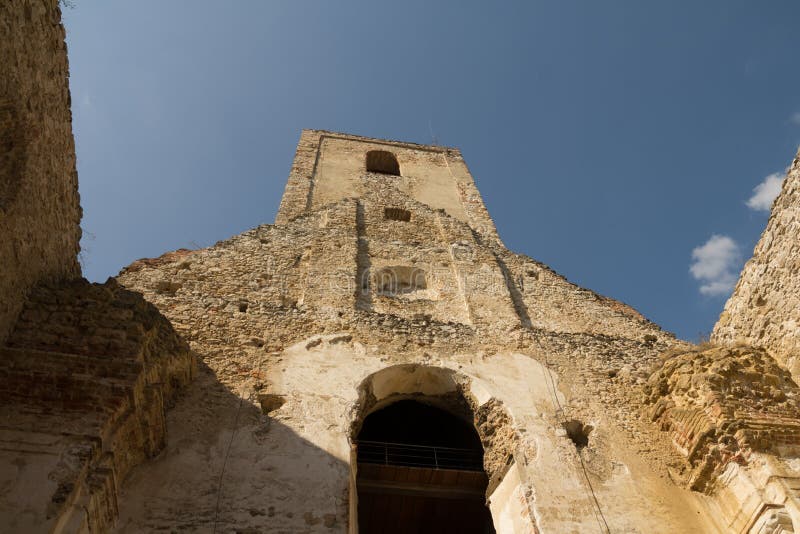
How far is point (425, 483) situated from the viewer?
24.1 feet

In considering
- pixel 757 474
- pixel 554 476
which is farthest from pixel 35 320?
pixel 757 474

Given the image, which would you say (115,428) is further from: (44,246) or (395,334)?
(395,334)

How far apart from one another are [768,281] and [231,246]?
290 inches

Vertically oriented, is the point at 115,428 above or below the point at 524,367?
below

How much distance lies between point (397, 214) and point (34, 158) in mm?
8271

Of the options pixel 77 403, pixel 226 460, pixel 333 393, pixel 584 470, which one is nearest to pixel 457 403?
pixel 333 393

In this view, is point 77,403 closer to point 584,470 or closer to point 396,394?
point 396,394

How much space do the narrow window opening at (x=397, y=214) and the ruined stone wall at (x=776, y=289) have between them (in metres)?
7.09

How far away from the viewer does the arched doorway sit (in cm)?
727

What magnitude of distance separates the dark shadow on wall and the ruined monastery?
0.02 m

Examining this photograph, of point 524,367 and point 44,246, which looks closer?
point 44,246

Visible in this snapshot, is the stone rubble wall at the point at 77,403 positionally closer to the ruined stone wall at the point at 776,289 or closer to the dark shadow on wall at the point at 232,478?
the dark shadow on wall at the point at 232,478

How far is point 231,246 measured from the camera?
1019 centimetres

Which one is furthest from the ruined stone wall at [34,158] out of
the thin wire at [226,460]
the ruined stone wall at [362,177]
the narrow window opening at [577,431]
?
the ruined stone wall at [362,177]
